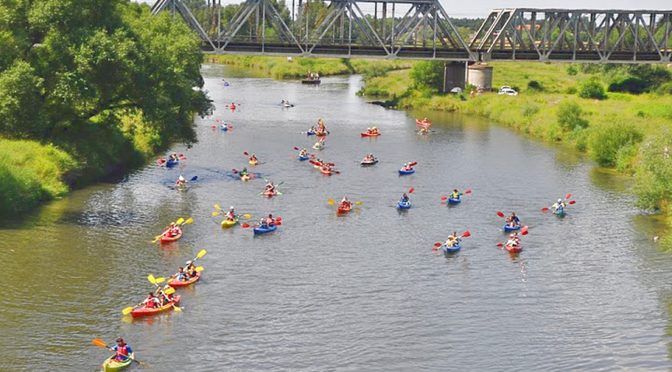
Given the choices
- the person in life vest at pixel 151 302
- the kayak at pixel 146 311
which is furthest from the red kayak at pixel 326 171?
the person in life vest at pixel 151 302

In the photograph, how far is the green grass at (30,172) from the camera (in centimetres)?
5650

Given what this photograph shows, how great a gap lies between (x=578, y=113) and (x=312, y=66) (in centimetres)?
8931

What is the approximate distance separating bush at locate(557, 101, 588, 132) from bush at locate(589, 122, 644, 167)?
46.5 feet

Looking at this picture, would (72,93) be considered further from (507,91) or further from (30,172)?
(507,91)

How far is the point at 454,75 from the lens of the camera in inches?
5064

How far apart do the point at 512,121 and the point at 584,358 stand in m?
70.0

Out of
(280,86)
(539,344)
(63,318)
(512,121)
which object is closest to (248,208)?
(63,318)

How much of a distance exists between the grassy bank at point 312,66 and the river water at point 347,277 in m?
91.1

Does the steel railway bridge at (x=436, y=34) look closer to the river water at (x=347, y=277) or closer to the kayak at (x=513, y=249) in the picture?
the river water at (x=347, y=277)

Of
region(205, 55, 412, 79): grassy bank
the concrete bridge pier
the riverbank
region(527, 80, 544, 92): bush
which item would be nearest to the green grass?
the riverbank

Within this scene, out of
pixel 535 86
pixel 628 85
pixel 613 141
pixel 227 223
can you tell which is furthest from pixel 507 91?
pixel 227 223

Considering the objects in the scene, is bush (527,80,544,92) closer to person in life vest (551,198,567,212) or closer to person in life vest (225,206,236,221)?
person in life vest (551,198,567,212)

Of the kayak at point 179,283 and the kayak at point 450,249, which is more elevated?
the kayak at point 450,249

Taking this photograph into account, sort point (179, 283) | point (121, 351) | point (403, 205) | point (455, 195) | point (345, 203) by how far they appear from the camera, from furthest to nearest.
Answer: point (455, 195) → point (403, 205) → point (345, 203) → point (179, 283) → point (121, 351)
